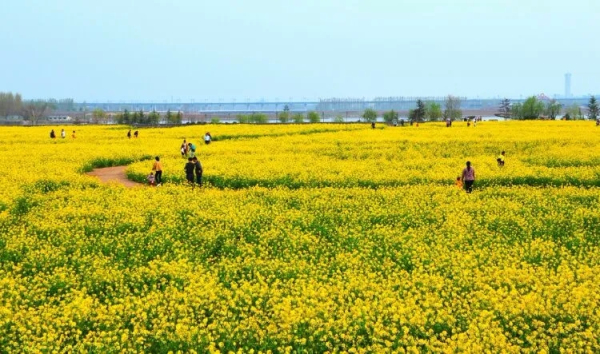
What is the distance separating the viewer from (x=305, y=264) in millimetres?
10734

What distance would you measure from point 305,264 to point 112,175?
16.9 metres

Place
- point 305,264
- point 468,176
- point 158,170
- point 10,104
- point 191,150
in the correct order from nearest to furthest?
point 305,264 < point 468,176 < point 158,170 < point 191,150 < point 10,104

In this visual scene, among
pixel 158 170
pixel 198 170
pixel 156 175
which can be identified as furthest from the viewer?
pixel 156 175

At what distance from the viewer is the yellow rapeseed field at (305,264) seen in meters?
7.74

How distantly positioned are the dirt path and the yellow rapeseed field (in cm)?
194

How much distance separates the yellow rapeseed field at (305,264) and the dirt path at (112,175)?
1940mm

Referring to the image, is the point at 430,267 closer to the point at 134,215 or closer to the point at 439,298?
the point at 439,298

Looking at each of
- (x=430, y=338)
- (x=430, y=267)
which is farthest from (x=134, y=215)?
(x=430, y=338)

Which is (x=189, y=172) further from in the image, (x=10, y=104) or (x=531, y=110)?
(x=10, y=104)

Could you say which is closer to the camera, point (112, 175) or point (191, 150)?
point (112, 175)

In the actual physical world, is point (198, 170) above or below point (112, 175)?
above

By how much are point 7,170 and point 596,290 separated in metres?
22.2

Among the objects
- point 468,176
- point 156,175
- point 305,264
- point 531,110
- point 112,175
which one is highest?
point 531,110

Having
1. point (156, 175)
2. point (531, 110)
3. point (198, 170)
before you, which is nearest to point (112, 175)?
point (156, 175)
